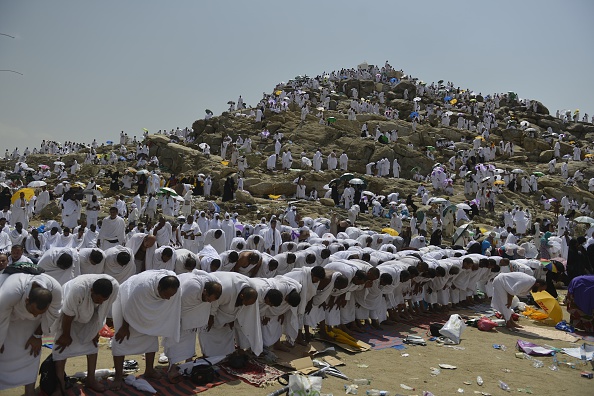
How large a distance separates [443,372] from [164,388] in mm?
3647

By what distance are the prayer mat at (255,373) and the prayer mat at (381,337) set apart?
2093 mm

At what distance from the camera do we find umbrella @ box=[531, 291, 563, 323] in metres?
9.12

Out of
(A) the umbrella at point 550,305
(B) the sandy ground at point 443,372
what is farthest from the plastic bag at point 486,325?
(A) the umbrella at point 550,305

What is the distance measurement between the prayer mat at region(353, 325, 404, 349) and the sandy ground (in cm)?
21

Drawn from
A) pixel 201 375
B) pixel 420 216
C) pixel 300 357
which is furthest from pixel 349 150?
pixel 201 375

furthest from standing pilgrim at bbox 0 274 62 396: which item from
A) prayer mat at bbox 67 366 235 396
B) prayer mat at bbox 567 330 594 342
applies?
prayer mat at bbox 567 330 594 342

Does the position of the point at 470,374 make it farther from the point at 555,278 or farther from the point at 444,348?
the point at 555,278

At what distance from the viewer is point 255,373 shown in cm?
538

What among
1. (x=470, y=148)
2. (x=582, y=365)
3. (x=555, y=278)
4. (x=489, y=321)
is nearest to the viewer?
(x=582, y=365)

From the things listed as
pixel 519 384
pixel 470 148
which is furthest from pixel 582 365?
pixel 470 148

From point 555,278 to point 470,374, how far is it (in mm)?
7566

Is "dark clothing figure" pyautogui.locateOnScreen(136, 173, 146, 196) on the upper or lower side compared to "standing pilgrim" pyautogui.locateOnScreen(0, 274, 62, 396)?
upper

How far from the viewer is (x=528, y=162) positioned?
35031 mm

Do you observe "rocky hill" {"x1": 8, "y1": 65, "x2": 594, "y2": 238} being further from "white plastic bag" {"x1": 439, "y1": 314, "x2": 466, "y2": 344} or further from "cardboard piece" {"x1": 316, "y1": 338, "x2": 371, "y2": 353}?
"cardboard piece" {"x1": 316, "y1": 338, "x2": 371, "y2": 353}
